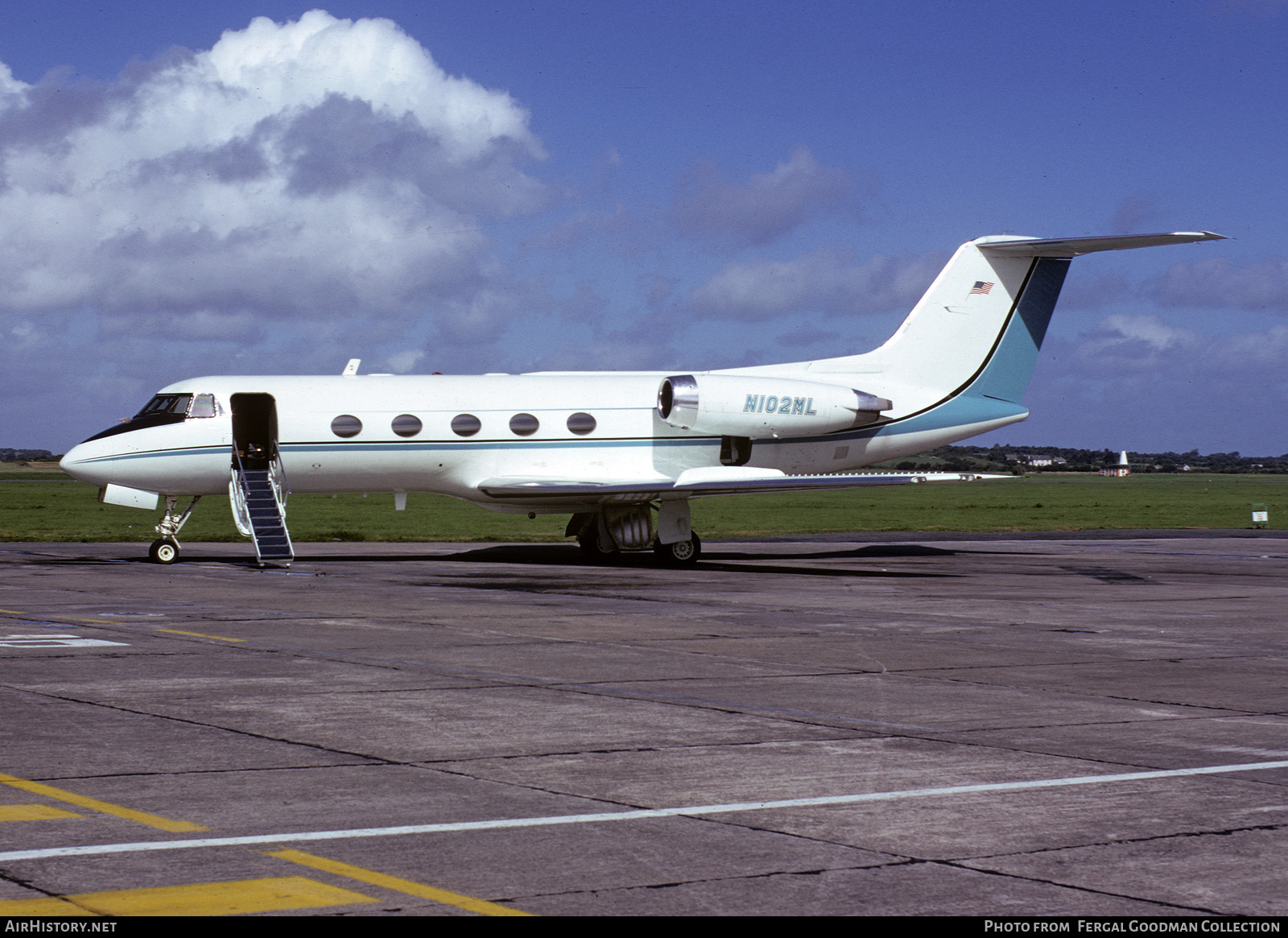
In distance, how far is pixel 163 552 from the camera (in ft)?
88.2

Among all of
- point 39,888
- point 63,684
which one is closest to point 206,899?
point 39,888

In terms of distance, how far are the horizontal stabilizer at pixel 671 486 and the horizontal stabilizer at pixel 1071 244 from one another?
6.77 m

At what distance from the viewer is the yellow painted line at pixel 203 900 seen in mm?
5562

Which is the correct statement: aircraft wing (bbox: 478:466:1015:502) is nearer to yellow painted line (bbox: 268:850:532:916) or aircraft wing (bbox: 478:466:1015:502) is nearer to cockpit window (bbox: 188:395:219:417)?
cockpit window (bbox: 188:395:219:417)

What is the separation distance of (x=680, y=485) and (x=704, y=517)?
2860 centimetres

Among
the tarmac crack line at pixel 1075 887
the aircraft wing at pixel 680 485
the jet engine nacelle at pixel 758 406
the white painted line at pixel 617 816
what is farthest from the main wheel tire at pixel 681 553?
the tarmac crack line at pixel 1075 887

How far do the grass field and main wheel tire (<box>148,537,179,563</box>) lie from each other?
7.77 metres

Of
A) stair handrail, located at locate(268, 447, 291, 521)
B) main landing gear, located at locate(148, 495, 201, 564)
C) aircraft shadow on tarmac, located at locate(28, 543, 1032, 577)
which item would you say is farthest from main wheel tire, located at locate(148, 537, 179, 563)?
stair handrail, located at locate(268, 447, 291, 521)

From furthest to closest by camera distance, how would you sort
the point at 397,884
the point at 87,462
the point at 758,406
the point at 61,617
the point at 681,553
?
1. the point at 758,406
2. the point at 681,553
3. the point at 87,462
4. the point at 61,617
5. the point at 397,884

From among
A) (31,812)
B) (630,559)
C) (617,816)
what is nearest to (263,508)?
(630,559)

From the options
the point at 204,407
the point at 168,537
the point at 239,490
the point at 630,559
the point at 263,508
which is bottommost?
the point at 630,559

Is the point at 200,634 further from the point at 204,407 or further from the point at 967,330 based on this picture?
the point at 967,330

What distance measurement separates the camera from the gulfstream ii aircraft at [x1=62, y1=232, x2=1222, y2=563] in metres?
26.8

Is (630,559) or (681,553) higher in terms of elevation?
(681,553)
